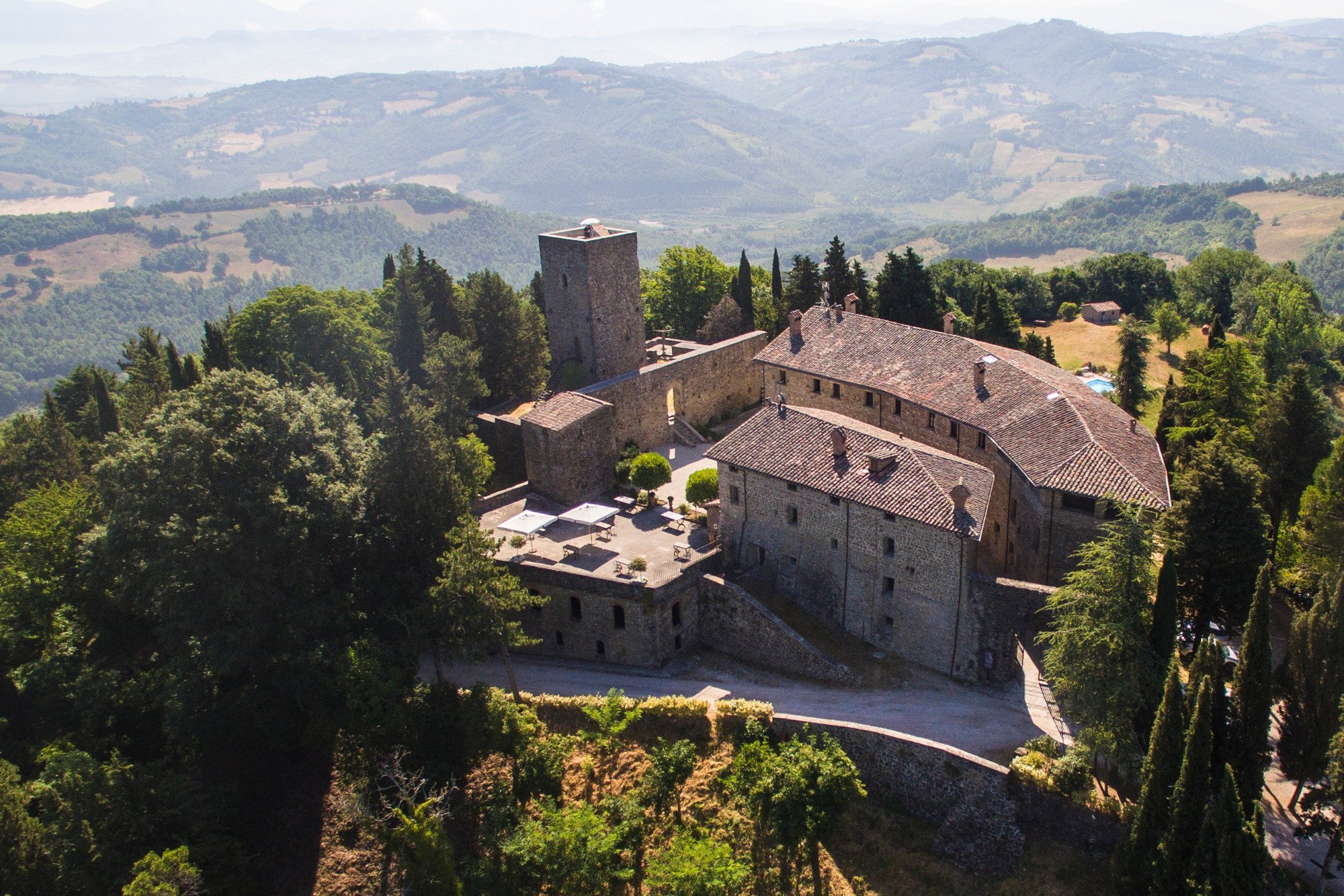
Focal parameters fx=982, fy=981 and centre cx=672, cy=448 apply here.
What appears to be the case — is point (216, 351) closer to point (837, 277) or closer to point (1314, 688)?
point (837, 277)

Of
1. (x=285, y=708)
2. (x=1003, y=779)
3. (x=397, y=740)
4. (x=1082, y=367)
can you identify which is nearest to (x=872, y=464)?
(x=1003, y=779)

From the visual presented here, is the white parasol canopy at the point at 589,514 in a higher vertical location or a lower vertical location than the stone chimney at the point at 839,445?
lower

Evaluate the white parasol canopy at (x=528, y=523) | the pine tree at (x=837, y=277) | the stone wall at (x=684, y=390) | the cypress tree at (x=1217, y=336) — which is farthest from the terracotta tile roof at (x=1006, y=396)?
the white parasol canopy at (x=528, y=523)

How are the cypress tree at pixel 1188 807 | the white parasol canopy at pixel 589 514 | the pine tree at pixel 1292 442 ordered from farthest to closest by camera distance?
the white parasol canopy at pixel 589 514
the pine tree at pixel 1292 442
the cypress tree at pixel 1188 807

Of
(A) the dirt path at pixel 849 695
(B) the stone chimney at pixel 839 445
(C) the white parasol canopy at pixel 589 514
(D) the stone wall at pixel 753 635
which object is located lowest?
(A) the dirt path at pixel 849 695

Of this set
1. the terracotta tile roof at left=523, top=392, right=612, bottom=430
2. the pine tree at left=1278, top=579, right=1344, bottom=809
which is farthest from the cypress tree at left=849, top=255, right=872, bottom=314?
the pine tree at left=1278, top=579, right=1344, bottom=809

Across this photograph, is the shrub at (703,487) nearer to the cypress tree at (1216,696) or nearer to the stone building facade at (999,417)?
the stone building facade at (999,417)

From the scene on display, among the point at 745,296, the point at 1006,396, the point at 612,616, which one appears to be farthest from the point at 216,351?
the point at 1006,396
